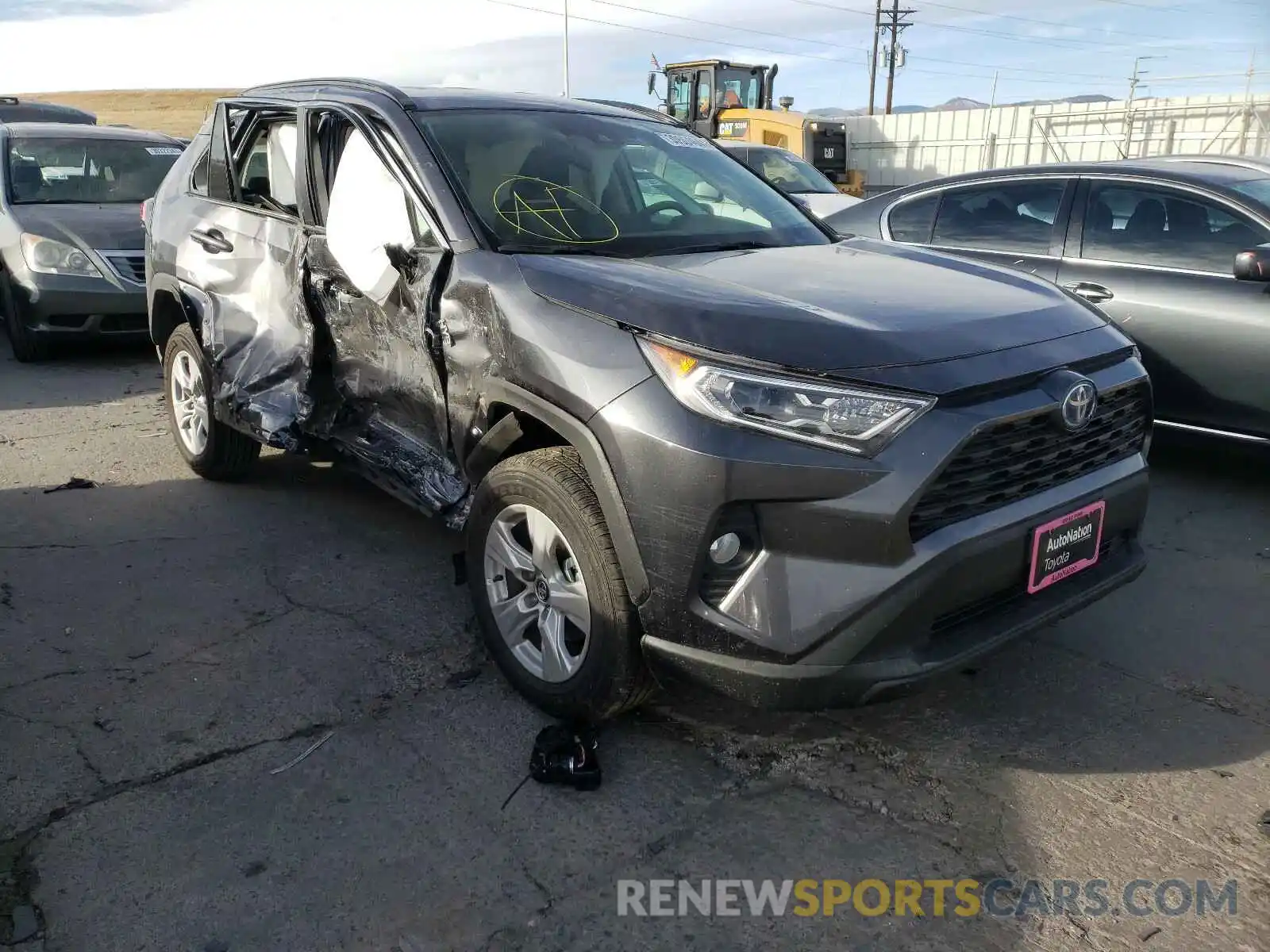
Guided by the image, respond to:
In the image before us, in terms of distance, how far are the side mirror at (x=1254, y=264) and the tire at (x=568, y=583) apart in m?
3.46

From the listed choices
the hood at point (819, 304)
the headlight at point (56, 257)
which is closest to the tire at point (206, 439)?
the hood at point (819, 304)

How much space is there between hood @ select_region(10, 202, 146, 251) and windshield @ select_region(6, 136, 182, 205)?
21cm

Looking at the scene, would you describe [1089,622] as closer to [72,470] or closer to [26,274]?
[72,470]

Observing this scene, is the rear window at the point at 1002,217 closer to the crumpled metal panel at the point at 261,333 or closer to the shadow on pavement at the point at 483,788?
the shadow on pavement at the point at 483,788

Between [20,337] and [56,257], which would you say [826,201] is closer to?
[56,257]

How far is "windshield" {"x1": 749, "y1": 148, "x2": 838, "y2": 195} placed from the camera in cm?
1215

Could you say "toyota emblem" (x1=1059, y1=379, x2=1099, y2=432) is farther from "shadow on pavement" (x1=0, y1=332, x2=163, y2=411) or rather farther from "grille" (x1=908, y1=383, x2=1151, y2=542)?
"shadow on pavement" (x1=0, y1=332, x2=163, y2=411)

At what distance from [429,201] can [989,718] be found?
2.41 metres

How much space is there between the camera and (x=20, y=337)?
8.23m

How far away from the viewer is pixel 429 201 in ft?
11.2

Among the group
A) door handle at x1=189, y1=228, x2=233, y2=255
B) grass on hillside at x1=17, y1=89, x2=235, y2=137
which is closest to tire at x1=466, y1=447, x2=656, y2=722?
door handle at x1=189, y1=228, x2=233, y2=255

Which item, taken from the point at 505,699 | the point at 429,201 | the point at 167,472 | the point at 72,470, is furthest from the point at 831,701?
the point at 72,470

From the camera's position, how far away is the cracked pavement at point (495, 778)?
93.4 inches

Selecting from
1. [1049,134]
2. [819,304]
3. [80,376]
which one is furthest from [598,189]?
[1049,134]
